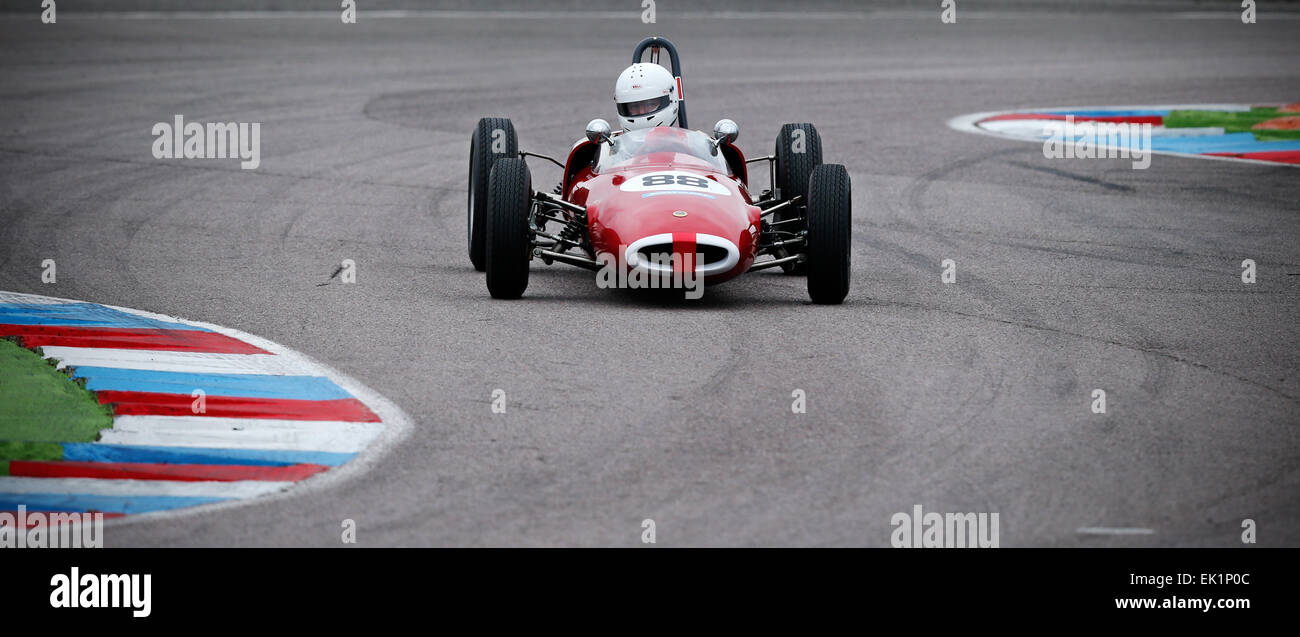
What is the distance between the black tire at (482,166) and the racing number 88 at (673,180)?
1.23 metres

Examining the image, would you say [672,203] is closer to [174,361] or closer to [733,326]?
[733,326]

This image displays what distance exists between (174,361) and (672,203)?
9.47 ft

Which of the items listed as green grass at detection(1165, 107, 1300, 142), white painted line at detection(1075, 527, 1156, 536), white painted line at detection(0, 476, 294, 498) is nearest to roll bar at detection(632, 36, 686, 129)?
white painted line at detection(0, 476, 294, 498)

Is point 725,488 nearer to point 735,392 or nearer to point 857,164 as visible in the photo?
point 735,392

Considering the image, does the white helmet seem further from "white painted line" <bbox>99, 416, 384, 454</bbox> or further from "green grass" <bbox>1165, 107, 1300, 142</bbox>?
"green grass" <bbox>1165, 107, 1300, 142</bbox>

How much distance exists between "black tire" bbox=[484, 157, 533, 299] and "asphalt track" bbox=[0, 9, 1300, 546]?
233mm

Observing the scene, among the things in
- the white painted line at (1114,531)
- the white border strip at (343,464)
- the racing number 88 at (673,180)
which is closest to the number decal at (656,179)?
the racing number 88 at (673,180)

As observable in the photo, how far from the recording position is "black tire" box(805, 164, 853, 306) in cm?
855

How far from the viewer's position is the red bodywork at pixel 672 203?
833 centimetres

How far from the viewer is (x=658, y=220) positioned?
330 inches

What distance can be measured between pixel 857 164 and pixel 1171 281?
5725 mm

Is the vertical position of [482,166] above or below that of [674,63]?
below

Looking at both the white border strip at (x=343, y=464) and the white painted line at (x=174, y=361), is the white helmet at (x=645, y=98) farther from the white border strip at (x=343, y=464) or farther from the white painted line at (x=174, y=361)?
the white painted line at (x=174, y=361)

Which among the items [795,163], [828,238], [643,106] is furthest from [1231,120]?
[828,238]
